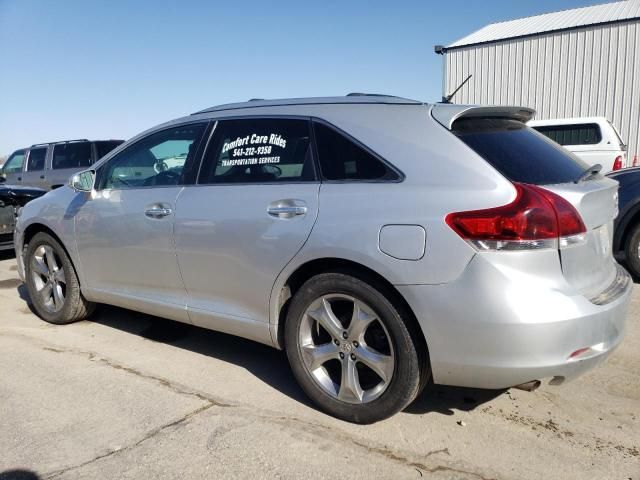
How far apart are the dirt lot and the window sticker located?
1385 mm

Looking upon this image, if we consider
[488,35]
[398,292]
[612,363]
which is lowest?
[612,363]

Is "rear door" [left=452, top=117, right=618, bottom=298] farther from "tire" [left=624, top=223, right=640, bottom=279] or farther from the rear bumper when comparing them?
"tire" [left=624, top=223, right=640, bottom=279]

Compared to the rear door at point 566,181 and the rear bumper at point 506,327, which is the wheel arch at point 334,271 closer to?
the rear bumper at point 506,327

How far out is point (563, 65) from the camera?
1780cm

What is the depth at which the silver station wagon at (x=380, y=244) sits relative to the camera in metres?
2.53

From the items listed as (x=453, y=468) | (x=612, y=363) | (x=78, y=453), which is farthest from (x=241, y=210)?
(x=612, y=363)

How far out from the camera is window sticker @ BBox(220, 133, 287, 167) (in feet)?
11.1

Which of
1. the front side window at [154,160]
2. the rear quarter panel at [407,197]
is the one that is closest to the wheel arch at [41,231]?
the front side window at [154,160]

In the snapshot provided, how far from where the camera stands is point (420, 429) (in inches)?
117

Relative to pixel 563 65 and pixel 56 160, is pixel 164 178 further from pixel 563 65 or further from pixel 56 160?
pixel 563 65

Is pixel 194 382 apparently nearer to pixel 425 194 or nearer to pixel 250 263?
pixel 250 263

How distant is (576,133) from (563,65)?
724 centimetres

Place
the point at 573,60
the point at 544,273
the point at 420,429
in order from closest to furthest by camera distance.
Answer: the point at 544,273, the point at 420,429, the point at 573,60

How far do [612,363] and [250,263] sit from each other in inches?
98.2
